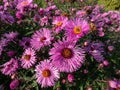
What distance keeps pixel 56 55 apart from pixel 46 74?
0.23 meters

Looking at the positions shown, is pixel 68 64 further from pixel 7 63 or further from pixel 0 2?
pixel 0 2

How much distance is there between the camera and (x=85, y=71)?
320 cm

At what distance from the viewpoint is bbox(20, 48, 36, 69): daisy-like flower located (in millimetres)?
3174

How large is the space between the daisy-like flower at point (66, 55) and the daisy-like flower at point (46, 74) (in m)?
0.10

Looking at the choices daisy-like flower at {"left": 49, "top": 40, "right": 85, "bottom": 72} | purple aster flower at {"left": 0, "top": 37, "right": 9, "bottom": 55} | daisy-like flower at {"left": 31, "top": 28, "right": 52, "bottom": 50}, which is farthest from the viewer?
purple aster flower at {"left": 0, "top": 37, "right": 9, "bottom": 55}

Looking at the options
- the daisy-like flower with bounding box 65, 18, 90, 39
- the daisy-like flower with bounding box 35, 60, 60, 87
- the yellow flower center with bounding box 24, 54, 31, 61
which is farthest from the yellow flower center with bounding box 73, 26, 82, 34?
the yellow flower center with bounding box 24, 54, 31, 61

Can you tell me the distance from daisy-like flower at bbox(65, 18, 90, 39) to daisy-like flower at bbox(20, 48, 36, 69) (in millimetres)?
390

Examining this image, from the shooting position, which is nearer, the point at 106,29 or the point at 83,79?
the point at 83,79

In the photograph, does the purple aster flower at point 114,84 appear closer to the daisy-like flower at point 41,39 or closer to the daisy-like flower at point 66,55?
the daisy-like flower at point 66,55

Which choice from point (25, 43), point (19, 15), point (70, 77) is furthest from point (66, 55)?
point (19, 15)

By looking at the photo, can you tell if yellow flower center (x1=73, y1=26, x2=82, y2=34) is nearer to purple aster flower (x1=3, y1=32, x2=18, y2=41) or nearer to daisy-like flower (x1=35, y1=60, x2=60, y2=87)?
daisy-like flower (x1=35, y1=60, x2=60, y2=87)

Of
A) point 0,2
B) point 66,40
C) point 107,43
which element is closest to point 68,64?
point 66,40

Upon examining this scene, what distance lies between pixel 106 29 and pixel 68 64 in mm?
1251

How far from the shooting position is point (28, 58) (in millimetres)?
3201
